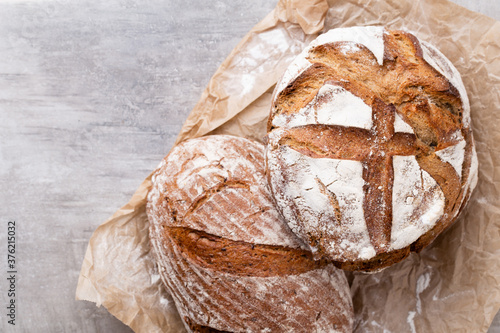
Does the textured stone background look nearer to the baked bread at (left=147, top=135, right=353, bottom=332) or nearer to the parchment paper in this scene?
the parchment paper

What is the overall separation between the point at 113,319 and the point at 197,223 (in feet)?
2.76

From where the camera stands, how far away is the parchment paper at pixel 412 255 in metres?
1.76

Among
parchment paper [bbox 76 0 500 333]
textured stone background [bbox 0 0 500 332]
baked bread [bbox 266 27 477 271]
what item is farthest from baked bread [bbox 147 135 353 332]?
textured stone background [bbox 0 0 500 332]

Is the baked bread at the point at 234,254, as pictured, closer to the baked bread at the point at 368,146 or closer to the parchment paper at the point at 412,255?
the baked bread at the point at 368,146

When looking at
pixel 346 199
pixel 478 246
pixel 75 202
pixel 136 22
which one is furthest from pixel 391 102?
pixel 75 202

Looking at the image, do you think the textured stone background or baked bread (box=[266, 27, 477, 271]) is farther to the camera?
the textured stone background

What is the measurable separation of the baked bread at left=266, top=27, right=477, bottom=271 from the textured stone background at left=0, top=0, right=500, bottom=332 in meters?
0.73

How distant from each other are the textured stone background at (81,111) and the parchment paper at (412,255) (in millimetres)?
154

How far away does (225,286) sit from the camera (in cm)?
162

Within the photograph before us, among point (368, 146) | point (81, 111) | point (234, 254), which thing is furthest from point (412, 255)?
point (81, 111)

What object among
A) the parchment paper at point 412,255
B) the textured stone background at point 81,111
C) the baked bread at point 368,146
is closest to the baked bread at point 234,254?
the baked bread at point 368,146

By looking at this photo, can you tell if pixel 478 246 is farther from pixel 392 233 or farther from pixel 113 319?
pixel 113 319

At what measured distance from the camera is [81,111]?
82.4 inches

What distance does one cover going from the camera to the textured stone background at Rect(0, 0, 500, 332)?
2078 mm
